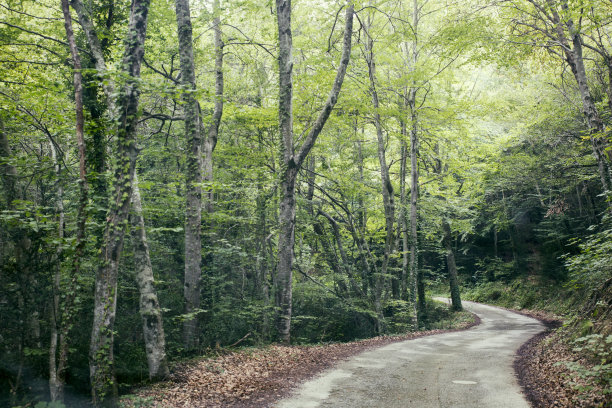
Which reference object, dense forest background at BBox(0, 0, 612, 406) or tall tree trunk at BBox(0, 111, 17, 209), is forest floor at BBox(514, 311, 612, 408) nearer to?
dense forest background at BBox(0, 0, 612, 406)

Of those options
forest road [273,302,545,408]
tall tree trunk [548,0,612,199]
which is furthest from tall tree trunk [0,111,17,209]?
tall tree trunk [548,0,612,199]

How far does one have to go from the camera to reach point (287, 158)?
1170cm

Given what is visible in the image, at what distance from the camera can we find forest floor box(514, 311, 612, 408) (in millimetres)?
5781

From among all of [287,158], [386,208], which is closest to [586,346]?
[287,158]

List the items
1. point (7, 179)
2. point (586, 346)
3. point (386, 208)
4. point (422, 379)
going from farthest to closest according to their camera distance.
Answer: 1. point (386, 208)
2. point (7, 179)
3. point (422, 379)
4. point (586, 346)

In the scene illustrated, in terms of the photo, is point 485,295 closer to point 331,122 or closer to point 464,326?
point 464,326

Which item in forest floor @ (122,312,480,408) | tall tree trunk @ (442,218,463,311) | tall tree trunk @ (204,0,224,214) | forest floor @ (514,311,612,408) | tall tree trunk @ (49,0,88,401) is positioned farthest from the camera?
tall tree trunk @ (442,218,463,311)

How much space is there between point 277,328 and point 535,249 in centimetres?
2349

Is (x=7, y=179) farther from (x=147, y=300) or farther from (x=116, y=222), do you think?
(x=147, y=300)

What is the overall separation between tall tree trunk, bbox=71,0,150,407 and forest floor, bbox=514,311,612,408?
264 inches

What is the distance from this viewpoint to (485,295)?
28.9 metres

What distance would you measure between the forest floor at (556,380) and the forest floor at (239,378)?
13.1ft

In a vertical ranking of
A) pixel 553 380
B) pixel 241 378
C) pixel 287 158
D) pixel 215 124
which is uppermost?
pixel 215 124

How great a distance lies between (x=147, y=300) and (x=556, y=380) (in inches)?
308
